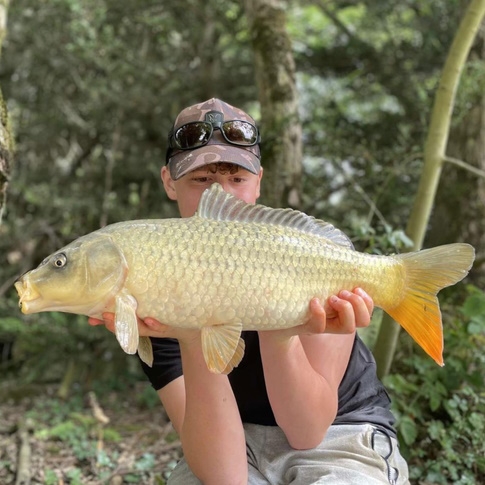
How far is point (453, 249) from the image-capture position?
198cm

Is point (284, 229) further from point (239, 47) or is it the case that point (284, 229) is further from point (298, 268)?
point (239, 47)

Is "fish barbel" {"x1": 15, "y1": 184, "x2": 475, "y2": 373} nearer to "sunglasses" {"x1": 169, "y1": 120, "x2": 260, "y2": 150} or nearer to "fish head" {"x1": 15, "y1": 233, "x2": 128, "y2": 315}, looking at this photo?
"fish head" {"x1": 15, "y1": 233, "x2": 128, "y2": 315}

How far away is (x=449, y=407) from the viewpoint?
3295 millimetres

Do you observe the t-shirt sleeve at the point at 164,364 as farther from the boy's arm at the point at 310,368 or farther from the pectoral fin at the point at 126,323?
the pectoral fin at the point at 126,323

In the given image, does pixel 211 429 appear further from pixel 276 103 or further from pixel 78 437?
pixel 276 103

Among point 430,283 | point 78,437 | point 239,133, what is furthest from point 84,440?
point 430,283

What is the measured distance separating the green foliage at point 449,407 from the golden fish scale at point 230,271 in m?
1.69

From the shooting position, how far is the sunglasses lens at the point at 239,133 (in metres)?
2.47

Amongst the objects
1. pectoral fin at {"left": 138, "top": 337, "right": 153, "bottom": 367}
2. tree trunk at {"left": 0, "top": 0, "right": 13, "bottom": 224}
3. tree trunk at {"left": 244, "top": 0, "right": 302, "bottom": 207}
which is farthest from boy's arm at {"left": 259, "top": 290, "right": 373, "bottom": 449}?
tree trunk at {"left": 244, "top": 0, "right": 302, "bottom": 207}

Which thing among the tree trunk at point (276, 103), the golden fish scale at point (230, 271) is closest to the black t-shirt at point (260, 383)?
the golden fish scale at point (230, 271)

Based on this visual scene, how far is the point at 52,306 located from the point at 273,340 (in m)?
0.74

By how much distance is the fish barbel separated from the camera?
1.73 meters

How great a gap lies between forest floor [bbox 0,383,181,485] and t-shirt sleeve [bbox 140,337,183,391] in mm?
1056

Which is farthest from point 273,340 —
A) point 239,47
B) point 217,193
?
point 239,47
